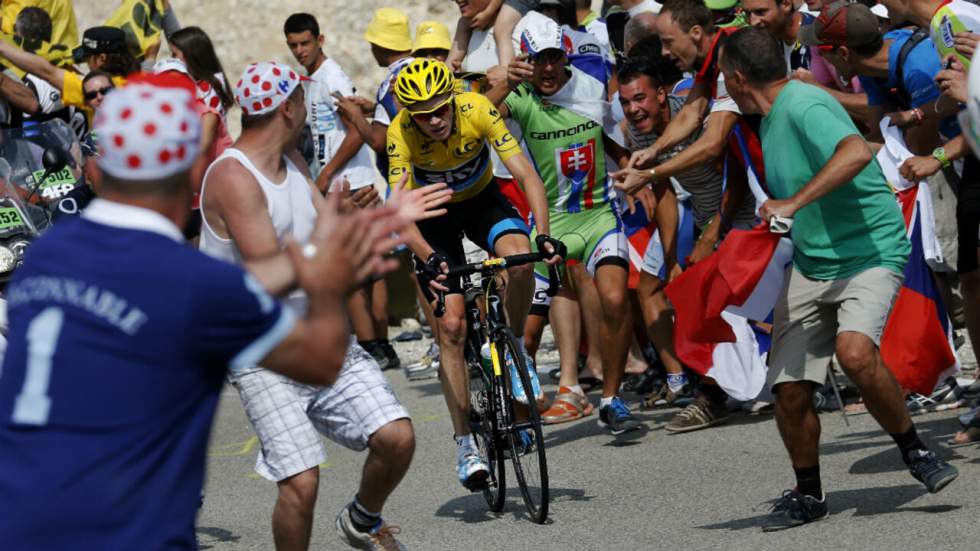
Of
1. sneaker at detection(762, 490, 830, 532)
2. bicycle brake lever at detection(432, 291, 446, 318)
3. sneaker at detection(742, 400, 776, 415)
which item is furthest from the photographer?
sneaker at detection(742, 400, 776, 415)

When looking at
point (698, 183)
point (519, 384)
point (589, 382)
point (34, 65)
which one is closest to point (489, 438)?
point (519, 384)

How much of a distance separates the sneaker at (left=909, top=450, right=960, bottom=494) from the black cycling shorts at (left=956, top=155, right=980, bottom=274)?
4.79 ft

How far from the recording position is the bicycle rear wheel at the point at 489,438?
7.33 metres

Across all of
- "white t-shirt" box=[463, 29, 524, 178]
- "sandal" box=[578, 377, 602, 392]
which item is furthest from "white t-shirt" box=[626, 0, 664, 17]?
"sandal" box=[578, 377, 602, 392]

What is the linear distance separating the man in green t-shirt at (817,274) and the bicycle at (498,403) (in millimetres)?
1166

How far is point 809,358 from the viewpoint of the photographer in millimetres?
6484

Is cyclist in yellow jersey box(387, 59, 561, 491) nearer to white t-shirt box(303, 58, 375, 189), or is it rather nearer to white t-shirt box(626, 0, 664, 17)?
white t-shirt box(626, 0, 664, 17)

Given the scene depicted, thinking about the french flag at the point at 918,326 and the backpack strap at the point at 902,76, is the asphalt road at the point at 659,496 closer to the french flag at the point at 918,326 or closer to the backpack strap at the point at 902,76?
the french flag at the point at 918,326

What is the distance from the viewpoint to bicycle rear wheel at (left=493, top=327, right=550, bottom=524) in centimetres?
703

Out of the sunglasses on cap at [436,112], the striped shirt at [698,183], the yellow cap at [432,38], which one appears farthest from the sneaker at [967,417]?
the yellow cap at [432,38]

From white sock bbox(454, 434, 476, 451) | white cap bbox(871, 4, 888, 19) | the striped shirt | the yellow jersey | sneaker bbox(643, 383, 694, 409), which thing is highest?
white cap bbox(871, 4, 888, 19)

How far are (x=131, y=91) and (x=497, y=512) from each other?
14.7ft

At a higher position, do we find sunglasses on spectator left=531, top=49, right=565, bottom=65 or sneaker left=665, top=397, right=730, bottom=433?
sunglasses on spectator left=531, top=49, right=565, bottom=65

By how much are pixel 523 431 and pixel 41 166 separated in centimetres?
503
